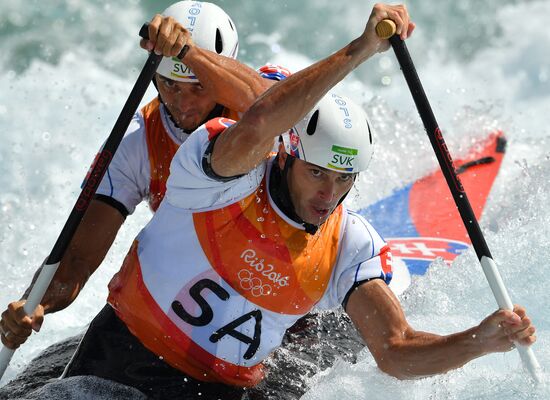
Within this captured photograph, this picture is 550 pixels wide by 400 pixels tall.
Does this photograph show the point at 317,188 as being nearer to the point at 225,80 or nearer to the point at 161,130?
the point at 225,80

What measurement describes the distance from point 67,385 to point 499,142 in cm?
429

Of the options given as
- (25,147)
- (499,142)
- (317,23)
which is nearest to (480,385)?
(499,142)

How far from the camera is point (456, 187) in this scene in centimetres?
322

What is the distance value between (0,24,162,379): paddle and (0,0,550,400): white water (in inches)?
41.1

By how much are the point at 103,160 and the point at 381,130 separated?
388 cm

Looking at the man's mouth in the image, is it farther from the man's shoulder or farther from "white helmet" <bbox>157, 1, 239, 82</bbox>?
"white helmet" <bbox>157, 1, 239, 82</bbox>

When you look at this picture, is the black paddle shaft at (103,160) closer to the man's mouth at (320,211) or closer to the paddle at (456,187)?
the man's mouth at (320,211)

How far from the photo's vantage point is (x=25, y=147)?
703 centimetres

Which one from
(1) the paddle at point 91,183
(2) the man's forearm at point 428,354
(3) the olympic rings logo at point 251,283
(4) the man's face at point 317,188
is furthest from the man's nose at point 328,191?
(1) the paddle at point 91,183

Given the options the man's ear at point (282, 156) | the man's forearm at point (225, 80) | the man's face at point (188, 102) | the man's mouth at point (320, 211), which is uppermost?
the man's forearm at point (225, 80)

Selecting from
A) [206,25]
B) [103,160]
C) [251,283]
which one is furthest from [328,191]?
[206,25]

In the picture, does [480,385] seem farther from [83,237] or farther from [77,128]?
[77,128]

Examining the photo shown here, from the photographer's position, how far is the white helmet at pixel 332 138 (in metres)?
2.95

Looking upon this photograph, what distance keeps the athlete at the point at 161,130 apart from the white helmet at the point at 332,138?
62cm
